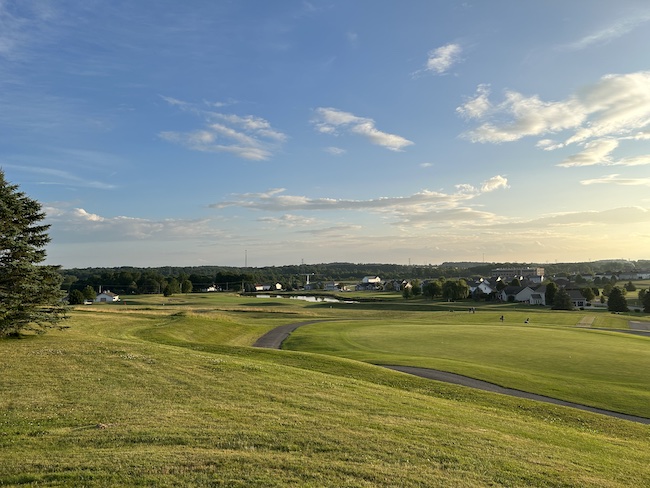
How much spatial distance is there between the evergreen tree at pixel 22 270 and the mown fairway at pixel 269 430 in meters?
4.20

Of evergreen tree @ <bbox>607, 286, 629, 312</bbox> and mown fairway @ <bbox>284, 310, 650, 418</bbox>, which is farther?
evergreen tree @ <bbox>607, 286, 629, 312</bbox>

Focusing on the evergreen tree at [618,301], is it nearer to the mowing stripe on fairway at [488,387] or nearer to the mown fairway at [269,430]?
the mowing stripe on fairway at [488,387]

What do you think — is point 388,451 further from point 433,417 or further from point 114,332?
point 114,332

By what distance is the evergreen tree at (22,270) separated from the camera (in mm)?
28453

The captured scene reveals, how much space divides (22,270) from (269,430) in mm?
23730

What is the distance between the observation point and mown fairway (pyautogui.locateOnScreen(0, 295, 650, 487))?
9523 mm

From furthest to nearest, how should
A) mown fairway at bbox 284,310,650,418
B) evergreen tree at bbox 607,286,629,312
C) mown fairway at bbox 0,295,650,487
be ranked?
evergreen tree at bbox 607,286,629,312 → mown fairway at bbox 284,310,650,418 → mown fairway at bbox 0,295,650,487

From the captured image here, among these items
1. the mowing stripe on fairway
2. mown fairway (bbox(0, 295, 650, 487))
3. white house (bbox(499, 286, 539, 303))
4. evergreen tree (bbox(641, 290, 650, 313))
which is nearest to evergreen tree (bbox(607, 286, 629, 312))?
evergreen tree (bbox(641, 290, 650, 313))

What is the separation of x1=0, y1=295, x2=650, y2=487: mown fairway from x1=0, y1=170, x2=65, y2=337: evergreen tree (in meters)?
4.20

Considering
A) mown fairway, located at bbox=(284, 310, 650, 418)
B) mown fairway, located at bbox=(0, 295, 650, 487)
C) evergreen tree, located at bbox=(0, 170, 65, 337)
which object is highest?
evergreen tree, located at bbox=(0, 170, 65, 337)

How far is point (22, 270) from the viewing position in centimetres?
2870

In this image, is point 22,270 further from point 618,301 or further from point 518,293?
point 518,293

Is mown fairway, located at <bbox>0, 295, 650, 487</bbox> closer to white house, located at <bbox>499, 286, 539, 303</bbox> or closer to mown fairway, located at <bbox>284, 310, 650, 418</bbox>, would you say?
mown fairway, located at <bbox>284, 310, 650, 418</bbox>

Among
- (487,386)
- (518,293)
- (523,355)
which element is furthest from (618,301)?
(487,386)
